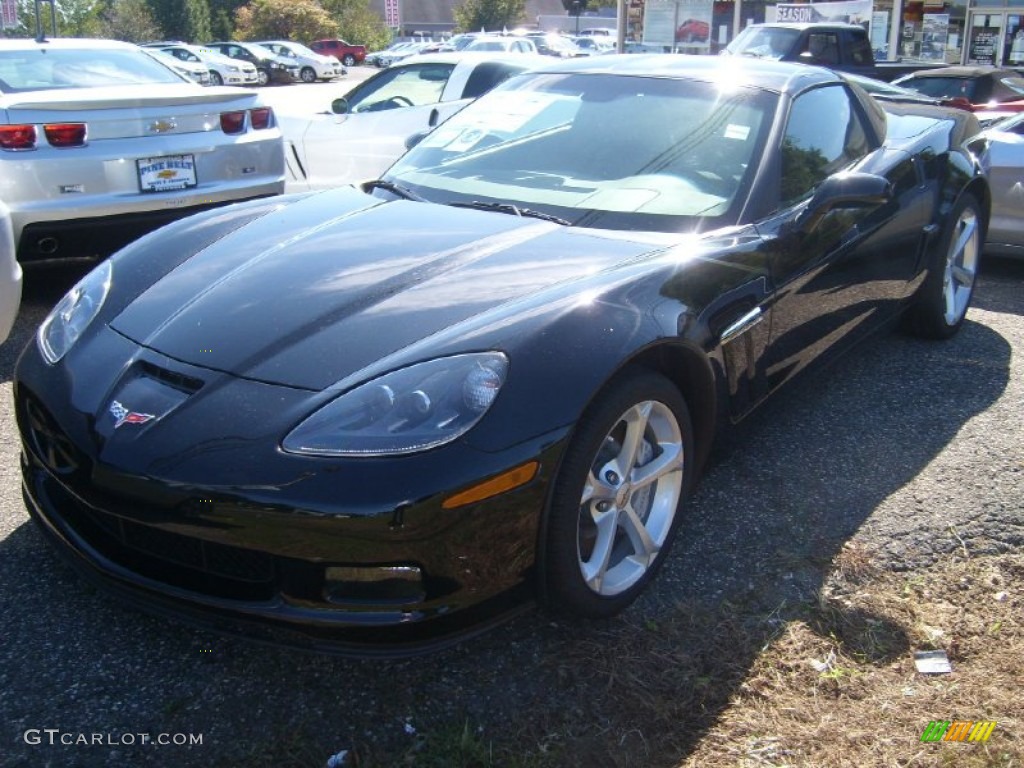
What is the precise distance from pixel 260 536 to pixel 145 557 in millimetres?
392

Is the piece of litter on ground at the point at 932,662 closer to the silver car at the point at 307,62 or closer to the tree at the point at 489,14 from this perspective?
the silver car at the point at 307,62

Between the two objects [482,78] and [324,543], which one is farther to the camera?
[482,78]

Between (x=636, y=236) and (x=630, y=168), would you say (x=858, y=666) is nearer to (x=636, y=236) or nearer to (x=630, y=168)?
(x=636, y=236)

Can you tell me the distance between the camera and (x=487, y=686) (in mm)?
2457

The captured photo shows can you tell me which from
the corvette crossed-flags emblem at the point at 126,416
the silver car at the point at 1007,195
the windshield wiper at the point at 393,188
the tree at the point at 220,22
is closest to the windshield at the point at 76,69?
the windshield wiper at the point at 393,188

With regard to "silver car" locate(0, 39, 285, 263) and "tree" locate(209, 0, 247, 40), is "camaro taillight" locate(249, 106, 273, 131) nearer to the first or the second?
"silver car" locate(0, 39, 285, 263)

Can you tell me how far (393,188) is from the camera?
12.2 ft

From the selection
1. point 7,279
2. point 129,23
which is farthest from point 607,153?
point 129,23

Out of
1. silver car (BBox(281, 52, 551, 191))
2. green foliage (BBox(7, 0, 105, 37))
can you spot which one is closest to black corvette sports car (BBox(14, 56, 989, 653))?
silver car (BBox(281, 52, 551, 191))

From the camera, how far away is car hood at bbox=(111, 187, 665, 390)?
2492mm

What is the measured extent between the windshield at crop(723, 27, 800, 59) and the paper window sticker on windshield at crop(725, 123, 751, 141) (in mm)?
10550

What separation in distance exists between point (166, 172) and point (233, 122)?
60 centimetres

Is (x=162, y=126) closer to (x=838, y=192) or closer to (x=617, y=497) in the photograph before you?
(x=838, y=192)

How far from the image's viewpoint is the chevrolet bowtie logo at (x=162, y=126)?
5512mm
